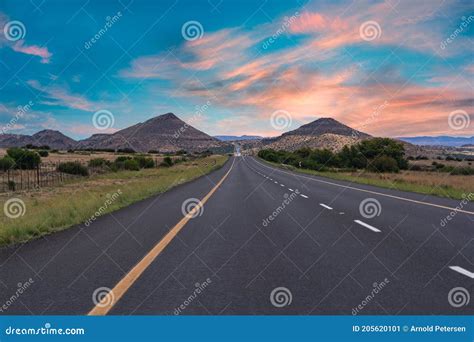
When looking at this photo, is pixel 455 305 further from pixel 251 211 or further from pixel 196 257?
pixel 251 211

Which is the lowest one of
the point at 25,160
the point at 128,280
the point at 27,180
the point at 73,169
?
the point at 27,180

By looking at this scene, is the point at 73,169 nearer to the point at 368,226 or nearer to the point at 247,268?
the point at 368,226

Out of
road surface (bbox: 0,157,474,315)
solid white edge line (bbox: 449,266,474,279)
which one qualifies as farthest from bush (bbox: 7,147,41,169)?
solid white edge line (bbox: 449,266,474,279)

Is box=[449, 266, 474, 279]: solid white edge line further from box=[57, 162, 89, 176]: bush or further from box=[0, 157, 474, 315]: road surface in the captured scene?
box=[57, 162, 89, 176]: bush

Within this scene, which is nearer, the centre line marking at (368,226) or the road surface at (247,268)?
the road surface at (247,268)

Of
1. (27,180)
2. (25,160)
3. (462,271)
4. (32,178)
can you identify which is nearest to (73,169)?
(25,160)

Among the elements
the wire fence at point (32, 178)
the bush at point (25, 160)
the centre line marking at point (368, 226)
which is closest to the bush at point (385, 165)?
the wire fence at point (32, 178)

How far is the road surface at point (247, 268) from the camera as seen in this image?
534cm

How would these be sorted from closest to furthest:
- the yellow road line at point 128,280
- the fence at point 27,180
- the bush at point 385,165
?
the yellow road line at point 128,280, the fence at point 27,180, the bush at point 385,165

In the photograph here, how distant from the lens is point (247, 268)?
23.4ft

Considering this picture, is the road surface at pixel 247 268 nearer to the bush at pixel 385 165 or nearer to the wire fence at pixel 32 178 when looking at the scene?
the wire fence at pixel 32 178

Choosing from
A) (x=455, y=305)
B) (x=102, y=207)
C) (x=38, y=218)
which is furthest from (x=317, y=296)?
(x=102, y=207)

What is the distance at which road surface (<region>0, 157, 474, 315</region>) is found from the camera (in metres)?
5.34

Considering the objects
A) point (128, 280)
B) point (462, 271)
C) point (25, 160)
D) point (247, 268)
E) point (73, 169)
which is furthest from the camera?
point (25, 160)
